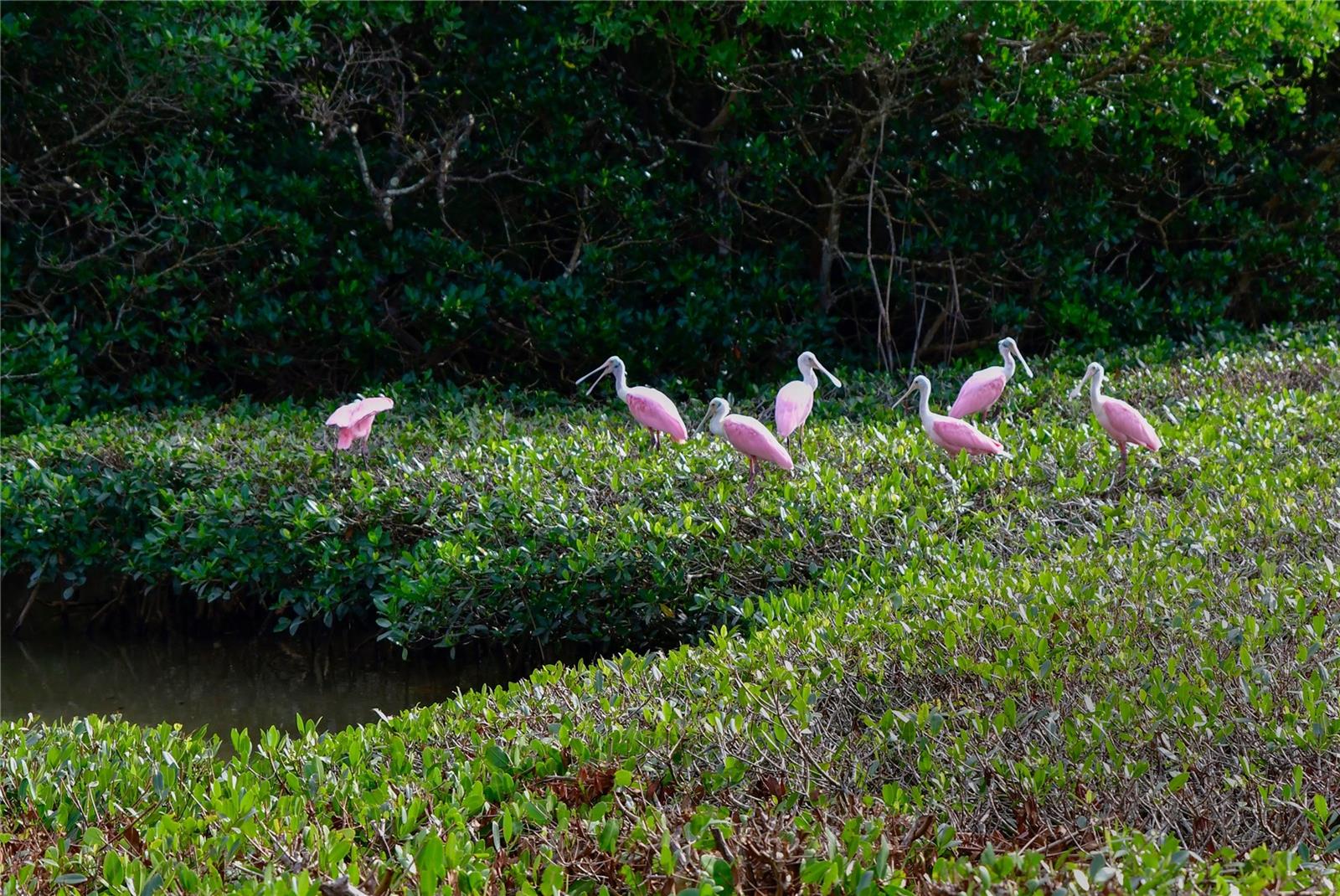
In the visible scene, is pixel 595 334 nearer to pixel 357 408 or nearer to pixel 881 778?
pixel 357 408

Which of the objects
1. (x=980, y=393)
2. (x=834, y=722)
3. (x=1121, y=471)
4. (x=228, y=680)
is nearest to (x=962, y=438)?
(x=1121, y=471)

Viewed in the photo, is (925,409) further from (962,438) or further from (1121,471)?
(1121,471)

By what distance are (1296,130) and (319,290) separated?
8757 mm

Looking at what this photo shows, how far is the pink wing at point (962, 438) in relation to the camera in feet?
19.7

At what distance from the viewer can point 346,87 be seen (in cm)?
966

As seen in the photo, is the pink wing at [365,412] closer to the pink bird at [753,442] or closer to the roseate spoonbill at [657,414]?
the roseate spoonbill at [657,414]

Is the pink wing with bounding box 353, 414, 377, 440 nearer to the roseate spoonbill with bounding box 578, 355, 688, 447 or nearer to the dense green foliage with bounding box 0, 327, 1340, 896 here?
the dense green foliage with bounding box 0, 327, 1340, 896

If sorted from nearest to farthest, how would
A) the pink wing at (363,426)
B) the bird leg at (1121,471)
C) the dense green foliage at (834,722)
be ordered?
the dense green foliage at (834,722), the bird leg at (1121,471), the pink wing at (363,426)

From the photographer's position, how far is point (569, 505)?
19.1ft

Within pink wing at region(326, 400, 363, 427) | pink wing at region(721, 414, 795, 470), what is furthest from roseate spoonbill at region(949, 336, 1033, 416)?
pink wing at region(326, 400, 363, 427)

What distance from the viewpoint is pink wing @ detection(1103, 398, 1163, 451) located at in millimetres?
5859

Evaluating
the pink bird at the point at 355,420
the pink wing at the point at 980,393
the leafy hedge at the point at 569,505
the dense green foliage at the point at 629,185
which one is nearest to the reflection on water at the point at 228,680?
the leafy hedge at the point at 569,505

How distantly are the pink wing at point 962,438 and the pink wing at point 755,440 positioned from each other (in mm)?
739

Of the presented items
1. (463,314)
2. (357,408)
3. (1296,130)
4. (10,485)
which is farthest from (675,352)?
(1296,130)
